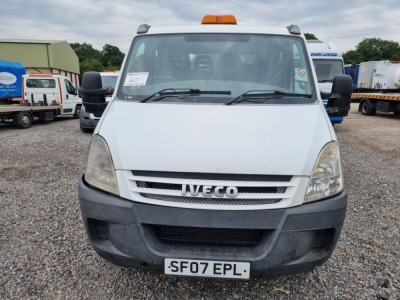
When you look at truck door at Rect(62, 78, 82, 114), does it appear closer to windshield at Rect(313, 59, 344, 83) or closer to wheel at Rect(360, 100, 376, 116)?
windshield at Rect(313, 59, 344, 83)

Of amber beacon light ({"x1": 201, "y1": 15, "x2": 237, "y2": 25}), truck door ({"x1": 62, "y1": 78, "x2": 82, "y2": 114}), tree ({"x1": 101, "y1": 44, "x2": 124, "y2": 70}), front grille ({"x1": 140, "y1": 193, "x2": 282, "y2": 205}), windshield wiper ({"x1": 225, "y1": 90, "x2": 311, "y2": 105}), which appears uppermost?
tree ({"x1": 101, "y1": 44, "x2": 124, "y2": 70})

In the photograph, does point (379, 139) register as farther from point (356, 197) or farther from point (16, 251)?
point (16, 251)

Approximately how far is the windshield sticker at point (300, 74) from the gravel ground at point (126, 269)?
5.53ft

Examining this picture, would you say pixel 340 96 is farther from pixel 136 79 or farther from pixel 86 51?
pixel 86 51

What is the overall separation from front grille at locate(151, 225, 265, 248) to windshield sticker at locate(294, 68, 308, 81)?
1.59 metres

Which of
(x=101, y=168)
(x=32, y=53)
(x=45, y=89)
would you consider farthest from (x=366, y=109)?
(x=32, y=53)

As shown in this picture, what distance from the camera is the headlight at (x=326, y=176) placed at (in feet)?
6.99

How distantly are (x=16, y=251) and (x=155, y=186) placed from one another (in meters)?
1.90

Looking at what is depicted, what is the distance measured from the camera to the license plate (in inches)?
81.0

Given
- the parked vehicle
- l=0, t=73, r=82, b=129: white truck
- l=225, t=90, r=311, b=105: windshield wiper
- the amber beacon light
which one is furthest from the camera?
l=0, t=73, r=82, b=129: white truck

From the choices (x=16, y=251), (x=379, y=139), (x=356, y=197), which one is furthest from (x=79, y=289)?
(x=379, y=139)

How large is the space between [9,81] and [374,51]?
73.8 meters

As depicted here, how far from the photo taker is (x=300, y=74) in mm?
3053

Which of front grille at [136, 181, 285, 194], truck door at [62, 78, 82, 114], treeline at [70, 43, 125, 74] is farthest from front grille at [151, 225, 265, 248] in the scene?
treeline at [70, 43, 125, 74]
